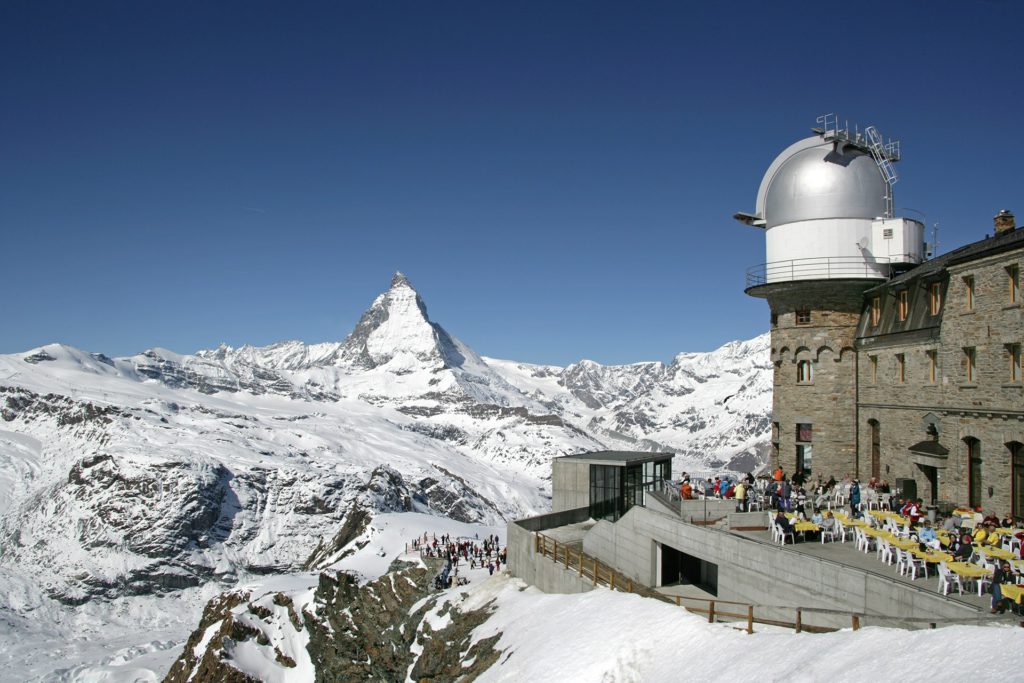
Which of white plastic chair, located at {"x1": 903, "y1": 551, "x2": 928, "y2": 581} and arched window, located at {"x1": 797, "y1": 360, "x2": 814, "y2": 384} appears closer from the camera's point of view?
white plastic chair, located at {"x1": 903, "y1": 551, "x2": 928, "y2": 581}

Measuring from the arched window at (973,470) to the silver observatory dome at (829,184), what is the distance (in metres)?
10.2

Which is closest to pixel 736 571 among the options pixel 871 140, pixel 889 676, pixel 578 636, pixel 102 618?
pixel 578 636

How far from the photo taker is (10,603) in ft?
574

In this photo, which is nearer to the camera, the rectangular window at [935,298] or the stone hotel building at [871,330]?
the stone hotel building at [871,330]

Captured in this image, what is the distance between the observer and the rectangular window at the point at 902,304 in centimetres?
2850

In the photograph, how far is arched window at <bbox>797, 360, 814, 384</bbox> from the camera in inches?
1256

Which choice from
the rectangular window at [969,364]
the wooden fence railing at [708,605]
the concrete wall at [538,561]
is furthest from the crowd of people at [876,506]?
the concrete wall at [538,561]

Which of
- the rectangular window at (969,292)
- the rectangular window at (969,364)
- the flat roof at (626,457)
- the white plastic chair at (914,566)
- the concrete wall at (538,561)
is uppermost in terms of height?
the rectangular window at (969,292)

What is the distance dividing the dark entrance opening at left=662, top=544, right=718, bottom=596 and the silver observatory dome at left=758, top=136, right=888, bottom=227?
14396 mm

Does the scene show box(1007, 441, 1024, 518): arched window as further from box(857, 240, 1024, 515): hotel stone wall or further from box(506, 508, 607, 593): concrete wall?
box(506, 508, 607, 593): concrete wall

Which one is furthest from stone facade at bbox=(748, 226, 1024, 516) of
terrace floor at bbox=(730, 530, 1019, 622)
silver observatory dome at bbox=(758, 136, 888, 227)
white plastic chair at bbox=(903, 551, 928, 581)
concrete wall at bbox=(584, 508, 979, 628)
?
concrete wall at bbox=(584, 508, 979, 628)

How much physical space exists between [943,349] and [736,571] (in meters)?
11.0

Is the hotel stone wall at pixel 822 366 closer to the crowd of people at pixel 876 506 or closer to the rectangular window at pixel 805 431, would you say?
the rectangular window at pixel 805 431

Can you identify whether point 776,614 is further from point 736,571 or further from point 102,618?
point 102,618
